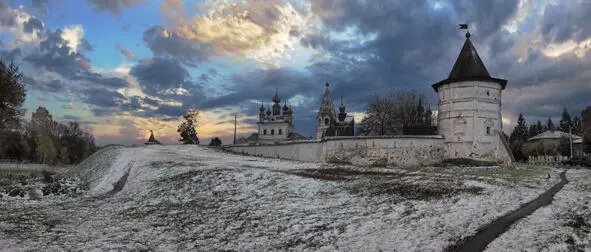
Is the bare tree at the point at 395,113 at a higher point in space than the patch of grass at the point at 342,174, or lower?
higher

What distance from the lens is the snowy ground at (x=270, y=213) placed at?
851 cm

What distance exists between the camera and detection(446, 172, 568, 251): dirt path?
7.30 metres

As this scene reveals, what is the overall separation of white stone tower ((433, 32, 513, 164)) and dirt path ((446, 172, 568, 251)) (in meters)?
19.9

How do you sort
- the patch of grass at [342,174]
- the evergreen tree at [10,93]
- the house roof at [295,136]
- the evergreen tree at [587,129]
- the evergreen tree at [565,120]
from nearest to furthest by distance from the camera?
the patch of grass at [342,174]
the evergreen tree at [10,93]
the evergreen tree at [587,129]
the house roof at [295,136]
the evergreen tree at [565,120]

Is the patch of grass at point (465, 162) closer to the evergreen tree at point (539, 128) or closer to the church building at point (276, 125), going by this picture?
the church building at point (276, 125)

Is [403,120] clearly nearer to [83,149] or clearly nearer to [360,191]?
[360,191]

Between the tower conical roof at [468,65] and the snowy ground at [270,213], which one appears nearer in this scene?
the snowy ground at [270,213]

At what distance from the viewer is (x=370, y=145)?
31156 millimetres

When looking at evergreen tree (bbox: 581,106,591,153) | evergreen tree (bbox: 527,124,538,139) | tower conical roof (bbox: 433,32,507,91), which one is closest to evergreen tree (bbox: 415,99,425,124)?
evergreen tree (bbox: 581,106,591,153)

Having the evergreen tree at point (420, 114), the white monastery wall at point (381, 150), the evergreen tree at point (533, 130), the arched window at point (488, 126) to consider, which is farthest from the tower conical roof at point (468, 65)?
the evergreen tree at point (533, 130)

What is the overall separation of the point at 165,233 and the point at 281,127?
70.8 m

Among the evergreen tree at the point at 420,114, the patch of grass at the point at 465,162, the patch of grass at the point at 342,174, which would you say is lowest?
the patch of grass at the point at 342,174

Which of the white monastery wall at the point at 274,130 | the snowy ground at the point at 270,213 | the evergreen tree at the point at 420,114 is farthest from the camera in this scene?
the white monastery wall at the point at 274,130

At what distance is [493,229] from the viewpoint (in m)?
8.16
